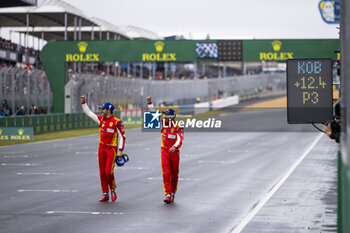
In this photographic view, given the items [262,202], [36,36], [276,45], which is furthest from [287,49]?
[36,36]

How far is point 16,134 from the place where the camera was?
31844 millimetres

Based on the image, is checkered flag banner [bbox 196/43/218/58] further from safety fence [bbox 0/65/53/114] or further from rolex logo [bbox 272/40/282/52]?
safety fence [bbox 0/65/53/114]

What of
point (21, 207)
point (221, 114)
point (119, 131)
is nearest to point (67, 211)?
point (21, 207)

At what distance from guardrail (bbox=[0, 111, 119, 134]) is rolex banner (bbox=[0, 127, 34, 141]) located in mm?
459

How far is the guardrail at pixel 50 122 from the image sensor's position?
108 ft

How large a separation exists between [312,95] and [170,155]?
4.70 m

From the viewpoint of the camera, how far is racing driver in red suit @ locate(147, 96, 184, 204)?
12.9 meters

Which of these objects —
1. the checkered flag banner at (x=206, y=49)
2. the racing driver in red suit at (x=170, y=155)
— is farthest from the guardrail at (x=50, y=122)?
the racing driver in red suit at (x=170, y=155)

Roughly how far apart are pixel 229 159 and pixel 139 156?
10.6ft

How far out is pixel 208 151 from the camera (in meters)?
27.6

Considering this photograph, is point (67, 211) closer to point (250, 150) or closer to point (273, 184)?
point (273, 184)

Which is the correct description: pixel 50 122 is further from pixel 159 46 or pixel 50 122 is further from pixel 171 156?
pixel 171 156

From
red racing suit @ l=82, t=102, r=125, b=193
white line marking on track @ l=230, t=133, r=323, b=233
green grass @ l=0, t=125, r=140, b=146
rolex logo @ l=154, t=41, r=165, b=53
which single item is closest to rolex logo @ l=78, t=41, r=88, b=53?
rolex logo @ l=154, t=41, r=165, b=53

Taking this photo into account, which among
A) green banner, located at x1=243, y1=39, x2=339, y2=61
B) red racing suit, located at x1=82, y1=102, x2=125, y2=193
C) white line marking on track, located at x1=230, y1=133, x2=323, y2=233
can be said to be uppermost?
green banner, located at x1=243, y1=39, x2=339, y2=61
